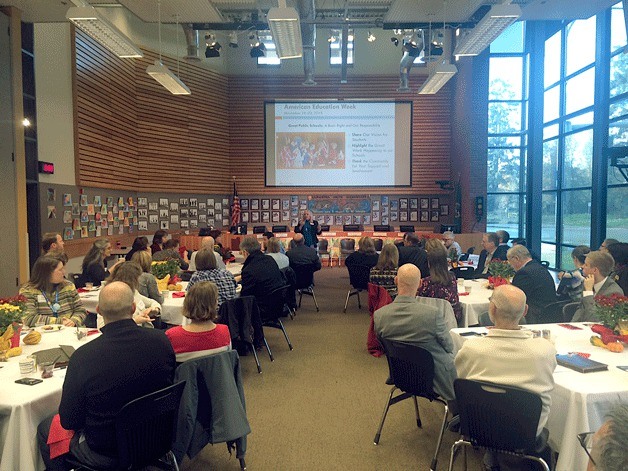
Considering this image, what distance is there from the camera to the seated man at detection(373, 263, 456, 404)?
136 inches

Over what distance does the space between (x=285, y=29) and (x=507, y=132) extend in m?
8.97

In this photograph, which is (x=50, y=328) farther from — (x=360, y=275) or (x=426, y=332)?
(x=360, y=275)

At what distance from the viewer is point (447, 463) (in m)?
3.46

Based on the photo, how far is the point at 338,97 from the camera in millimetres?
15297

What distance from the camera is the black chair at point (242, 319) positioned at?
16.3 feet

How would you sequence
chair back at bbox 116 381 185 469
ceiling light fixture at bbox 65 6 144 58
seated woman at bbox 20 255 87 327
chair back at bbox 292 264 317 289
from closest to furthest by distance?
chair back at bbox 116 381 185 469 < seated woman at bbox 20 255 87 327 < ceiling light fixture at bbox 65 6 144 58 < chair back at bbox 292 264 317 289

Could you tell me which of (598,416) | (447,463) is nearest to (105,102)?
(447,463)

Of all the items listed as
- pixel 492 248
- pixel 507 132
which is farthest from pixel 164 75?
pixel 507 132

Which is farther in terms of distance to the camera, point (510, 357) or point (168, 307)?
point (168, 307)

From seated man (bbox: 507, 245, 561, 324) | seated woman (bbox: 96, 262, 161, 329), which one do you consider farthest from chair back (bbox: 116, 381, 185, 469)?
seated man (bbox: 507, 245, 561, 324)

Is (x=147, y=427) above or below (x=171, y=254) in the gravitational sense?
below

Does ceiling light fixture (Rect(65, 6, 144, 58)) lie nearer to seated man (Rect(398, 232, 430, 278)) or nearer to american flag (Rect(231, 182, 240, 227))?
seated man (Rect(398, 232, 430, 278))

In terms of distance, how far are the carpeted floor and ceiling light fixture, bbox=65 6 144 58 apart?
4681mm

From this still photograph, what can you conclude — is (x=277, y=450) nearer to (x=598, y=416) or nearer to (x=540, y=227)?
(x=598, y=416)
